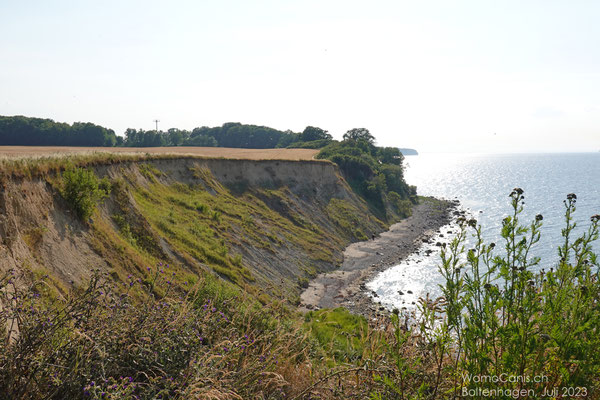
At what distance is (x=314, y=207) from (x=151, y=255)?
134 feet

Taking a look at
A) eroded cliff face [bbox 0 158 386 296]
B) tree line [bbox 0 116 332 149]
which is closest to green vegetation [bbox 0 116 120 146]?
tree line [bbox 0 116 332 149]

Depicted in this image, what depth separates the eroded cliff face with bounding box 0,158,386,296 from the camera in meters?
17.8

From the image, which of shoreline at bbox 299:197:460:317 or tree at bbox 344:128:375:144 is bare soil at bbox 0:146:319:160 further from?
tree at bbox 344:128:375:144

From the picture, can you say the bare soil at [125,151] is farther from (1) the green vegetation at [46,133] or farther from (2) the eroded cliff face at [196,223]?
(1) the green vegetation at [46,133]

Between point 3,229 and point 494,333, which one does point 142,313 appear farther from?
point 3,229

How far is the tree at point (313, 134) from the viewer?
15112 cm

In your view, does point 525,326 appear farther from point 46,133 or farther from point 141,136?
point 141,136

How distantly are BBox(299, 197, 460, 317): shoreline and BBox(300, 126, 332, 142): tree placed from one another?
65509 mm

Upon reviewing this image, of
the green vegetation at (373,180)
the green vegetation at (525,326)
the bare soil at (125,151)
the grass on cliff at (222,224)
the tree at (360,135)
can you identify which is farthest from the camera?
the tree at (360,135)

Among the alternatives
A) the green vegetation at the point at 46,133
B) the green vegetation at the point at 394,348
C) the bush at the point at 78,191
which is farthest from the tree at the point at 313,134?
the green vegetation at the point at 394,348

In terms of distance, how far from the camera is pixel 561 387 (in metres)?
4.33

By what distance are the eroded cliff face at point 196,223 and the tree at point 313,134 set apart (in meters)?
75.1

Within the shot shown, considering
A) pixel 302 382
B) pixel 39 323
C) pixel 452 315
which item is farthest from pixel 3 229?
pixel 452 315

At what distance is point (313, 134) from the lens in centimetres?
15175
